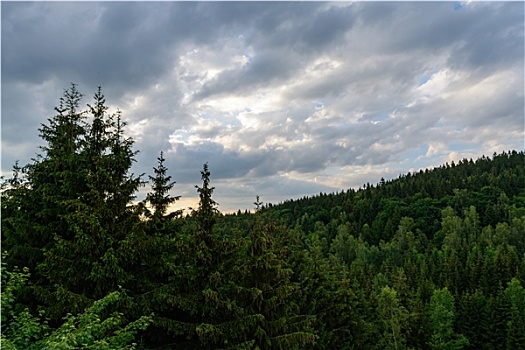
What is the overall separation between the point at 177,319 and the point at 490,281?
66.8 meters

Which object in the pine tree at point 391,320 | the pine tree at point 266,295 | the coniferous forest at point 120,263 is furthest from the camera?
the pine tree at point 391,320

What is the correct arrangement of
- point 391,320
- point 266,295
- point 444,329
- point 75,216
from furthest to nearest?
point 444,329
point 391,320
point 266,295
point 75,216

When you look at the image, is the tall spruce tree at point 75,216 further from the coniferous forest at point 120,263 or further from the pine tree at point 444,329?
the pine tree at point 444,329

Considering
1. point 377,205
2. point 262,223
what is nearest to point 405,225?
point 377,205

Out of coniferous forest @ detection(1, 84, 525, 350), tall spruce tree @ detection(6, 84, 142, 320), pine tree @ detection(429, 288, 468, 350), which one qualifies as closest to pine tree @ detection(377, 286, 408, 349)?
pine tree @ detection(429, 288, 468, 350)

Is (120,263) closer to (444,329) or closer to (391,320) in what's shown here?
(391,320)

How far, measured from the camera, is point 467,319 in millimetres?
56250

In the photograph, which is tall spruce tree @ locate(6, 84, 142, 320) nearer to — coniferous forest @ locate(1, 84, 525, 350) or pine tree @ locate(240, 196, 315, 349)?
coniferous forest @ locate(1, 84, 525, 350)

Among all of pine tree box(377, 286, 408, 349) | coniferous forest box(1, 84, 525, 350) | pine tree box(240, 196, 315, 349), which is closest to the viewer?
coniferous forest box(1, 84, 525, 350)

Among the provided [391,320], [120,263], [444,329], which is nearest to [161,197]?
[120,263]

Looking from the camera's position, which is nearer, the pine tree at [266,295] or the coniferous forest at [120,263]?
the coniferous forest at [120,263]

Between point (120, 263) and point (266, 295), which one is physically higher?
point (120, 263)

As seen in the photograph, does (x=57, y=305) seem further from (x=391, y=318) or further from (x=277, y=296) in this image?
(x=391, y=318)

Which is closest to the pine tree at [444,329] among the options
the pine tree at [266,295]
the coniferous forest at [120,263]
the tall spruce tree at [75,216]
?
the coniferous forest at [120,263]
